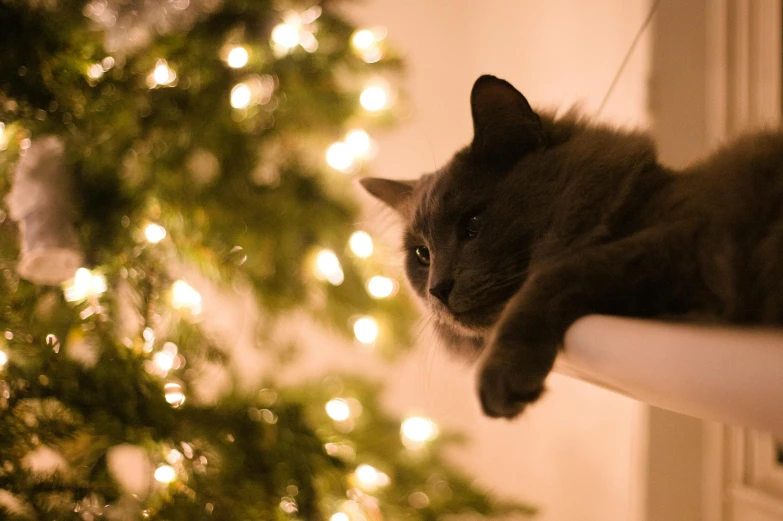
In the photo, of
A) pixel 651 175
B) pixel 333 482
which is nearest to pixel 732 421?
pixel 651 175

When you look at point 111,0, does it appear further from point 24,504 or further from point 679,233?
point 679,233

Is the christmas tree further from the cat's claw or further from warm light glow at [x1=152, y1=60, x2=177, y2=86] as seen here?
the cat's claw

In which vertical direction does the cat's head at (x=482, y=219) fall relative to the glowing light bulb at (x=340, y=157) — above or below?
above

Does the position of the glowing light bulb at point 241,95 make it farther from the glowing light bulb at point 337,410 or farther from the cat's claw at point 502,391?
the cat's claw at point 502,391

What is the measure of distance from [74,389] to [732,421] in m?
0.82

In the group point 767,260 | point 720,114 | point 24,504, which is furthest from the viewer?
point 720,114

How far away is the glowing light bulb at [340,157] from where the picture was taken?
1324mm

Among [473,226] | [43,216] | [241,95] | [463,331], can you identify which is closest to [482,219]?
[473,226]

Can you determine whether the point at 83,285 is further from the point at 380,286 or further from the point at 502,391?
the point at 502,391

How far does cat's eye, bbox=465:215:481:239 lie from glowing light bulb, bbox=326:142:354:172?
76cm

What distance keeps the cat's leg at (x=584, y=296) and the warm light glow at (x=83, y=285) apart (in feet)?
2.55

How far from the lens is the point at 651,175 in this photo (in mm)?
542

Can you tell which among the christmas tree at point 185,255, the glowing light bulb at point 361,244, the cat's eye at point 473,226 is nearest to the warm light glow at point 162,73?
the christmas tree at point 185,255

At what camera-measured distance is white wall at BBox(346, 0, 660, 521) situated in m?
1.27
